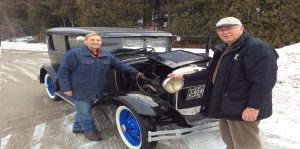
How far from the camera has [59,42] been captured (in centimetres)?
582

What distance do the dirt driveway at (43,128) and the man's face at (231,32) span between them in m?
1.80

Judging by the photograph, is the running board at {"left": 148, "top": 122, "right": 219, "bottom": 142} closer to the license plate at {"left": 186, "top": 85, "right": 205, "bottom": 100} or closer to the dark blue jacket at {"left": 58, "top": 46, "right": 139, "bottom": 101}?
the license plate at {"left": 186, "top": 85, "right": 205, "bottom": 100}

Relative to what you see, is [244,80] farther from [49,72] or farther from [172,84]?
[49,72]

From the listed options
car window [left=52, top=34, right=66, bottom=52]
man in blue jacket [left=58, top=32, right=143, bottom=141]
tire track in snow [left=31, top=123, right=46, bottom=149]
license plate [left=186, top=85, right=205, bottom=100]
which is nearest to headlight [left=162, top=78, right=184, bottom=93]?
license plate [left=186, top=85, right=205, bottom=100]

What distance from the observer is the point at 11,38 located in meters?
36.6

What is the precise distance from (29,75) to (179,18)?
390 inches

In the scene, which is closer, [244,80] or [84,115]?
[244,80]

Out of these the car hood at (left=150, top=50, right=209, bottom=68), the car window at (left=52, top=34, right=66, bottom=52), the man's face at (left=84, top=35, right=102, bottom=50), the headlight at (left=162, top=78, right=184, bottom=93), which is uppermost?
the man's face at (left=84, top=35, right=102, bottom=50)

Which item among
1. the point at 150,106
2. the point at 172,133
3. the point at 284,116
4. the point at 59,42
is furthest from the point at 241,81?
the point at 59,42

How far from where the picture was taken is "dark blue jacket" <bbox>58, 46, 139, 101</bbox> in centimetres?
402

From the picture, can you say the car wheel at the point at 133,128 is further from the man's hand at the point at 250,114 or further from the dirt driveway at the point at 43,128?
the man's hand at the point at 250,114

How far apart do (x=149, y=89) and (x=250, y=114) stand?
194cm

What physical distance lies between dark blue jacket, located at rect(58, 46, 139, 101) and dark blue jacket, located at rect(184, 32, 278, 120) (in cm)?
177

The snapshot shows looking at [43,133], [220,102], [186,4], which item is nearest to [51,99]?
[43,133]
